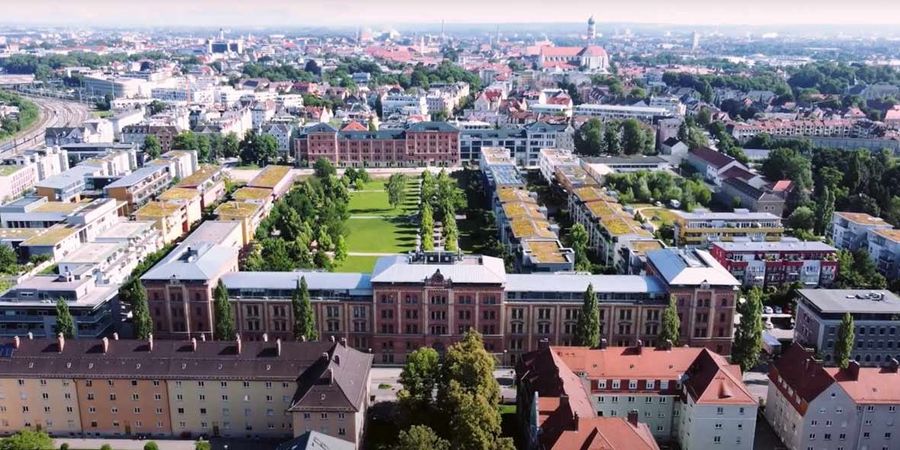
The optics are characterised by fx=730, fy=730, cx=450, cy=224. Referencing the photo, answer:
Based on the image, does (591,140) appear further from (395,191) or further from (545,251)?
(545,251)

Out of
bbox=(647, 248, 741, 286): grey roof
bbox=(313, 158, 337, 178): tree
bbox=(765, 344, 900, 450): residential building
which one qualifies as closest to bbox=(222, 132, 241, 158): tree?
bbox=(313, 158, 337, 178): tree

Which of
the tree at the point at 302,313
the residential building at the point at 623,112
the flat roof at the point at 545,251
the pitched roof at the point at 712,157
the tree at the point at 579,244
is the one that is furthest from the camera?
the residential building at the point at 623,112

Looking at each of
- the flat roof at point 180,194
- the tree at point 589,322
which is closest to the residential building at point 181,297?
the tree at point 589,322

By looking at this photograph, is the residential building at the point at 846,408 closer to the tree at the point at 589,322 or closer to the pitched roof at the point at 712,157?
the tree at the point at 589,322

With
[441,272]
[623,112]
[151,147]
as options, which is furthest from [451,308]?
[623,112]

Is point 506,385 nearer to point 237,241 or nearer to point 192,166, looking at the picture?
point 237,241

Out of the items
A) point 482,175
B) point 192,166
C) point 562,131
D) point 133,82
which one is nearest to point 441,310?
point 482,175

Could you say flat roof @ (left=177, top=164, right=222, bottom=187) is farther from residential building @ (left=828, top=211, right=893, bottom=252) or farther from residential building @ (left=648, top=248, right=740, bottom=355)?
residential building @ (left=828, top=211, right=893, bottom=252)
